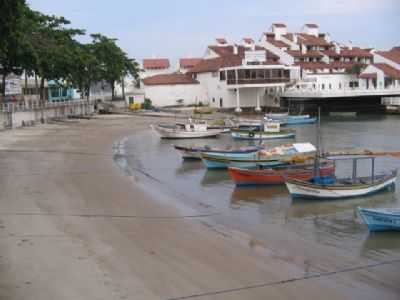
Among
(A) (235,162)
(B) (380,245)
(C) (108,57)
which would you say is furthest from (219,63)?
(B) (380,245)

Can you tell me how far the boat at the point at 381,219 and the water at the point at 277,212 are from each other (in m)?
0.24

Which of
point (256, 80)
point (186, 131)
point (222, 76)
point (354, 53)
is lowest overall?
point (186, 131)

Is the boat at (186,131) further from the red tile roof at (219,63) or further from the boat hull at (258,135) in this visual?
the red tile roof at (219,63)

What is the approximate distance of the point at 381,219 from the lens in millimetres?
18281

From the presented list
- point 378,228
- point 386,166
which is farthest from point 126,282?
point 386,166

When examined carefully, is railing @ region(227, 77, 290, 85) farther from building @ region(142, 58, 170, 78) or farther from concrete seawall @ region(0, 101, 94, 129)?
building @ region(142, 58, 170, 78)

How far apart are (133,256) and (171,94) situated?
2927 inches

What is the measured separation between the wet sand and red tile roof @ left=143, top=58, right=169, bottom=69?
9182cm

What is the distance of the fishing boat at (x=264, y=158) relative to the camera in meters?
29.4

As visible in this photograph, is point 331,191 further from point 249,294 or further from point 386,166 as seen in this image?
point 249,294

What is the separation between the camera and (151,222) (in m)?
18.7

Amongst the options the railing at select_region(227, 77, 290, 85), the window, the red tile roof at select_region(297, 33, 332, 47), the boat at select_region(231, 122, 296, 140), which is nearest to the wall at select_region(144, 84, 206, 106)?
the window

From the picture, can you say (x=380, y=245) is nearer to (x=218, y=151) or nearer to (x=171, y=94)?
(x=218, y=151)

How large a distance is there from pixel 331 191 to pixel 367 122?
151 feet
